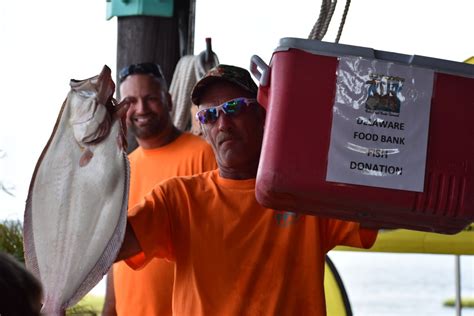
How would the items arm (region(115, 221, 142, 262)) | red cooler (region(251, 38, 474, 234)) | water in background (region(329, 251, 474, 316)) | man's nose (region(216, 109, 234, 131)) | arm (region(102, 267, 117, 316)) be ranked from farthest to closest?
water in background (region(329, 251, 474, 316))
arm (region(102, 267, 117, 316))
man's nose (region(216, 109, 234, 131))
arm (region(115, 221, 142, 262))
red cooler (region(251, 38, 474, 234))

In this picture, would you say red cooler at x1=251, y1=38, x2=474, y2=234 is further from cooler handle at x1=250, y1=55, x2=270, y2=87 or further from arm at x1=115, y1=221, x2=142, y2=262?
arm at x1=115, y1=221, x2=142, y2=262

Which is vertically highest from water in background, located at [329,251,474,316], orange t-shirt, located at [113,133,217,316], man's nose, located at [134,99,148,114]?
man's nose, located at [134,99,148,114]

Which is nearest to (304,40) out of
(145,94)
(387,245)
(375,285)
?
(145,94)

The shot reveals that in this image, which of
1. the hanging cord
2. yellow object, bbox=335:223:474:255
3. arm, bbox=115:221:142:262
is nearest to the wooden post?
yellow object, bbox=335:223:474:255

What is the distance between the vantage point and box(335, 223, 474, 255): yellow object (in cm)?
555

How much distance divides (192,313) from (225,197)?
0.37 metres

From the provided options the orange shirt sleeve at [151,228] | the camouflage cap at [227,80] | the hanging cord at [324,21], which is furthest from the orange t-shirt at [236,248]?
the hanging cord at [324,21]

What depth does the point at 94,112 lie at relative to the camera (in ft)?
9.53

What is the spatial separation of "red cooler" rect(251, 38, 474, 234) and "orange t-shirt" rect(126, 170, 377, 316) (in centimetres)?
46

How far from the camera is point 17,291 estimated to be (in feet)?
4.83

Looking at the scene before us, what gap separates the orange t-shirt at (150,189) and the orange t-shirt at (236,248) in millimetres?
889

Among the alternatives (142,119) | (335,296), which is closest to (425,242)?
(335,296)

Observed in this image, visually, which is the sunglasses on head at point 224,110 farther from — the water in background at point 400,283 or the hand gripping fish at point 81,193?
the water in background at point 400,283

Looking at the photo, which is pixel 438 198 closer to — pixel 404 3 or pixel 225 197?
pixel 225 197
